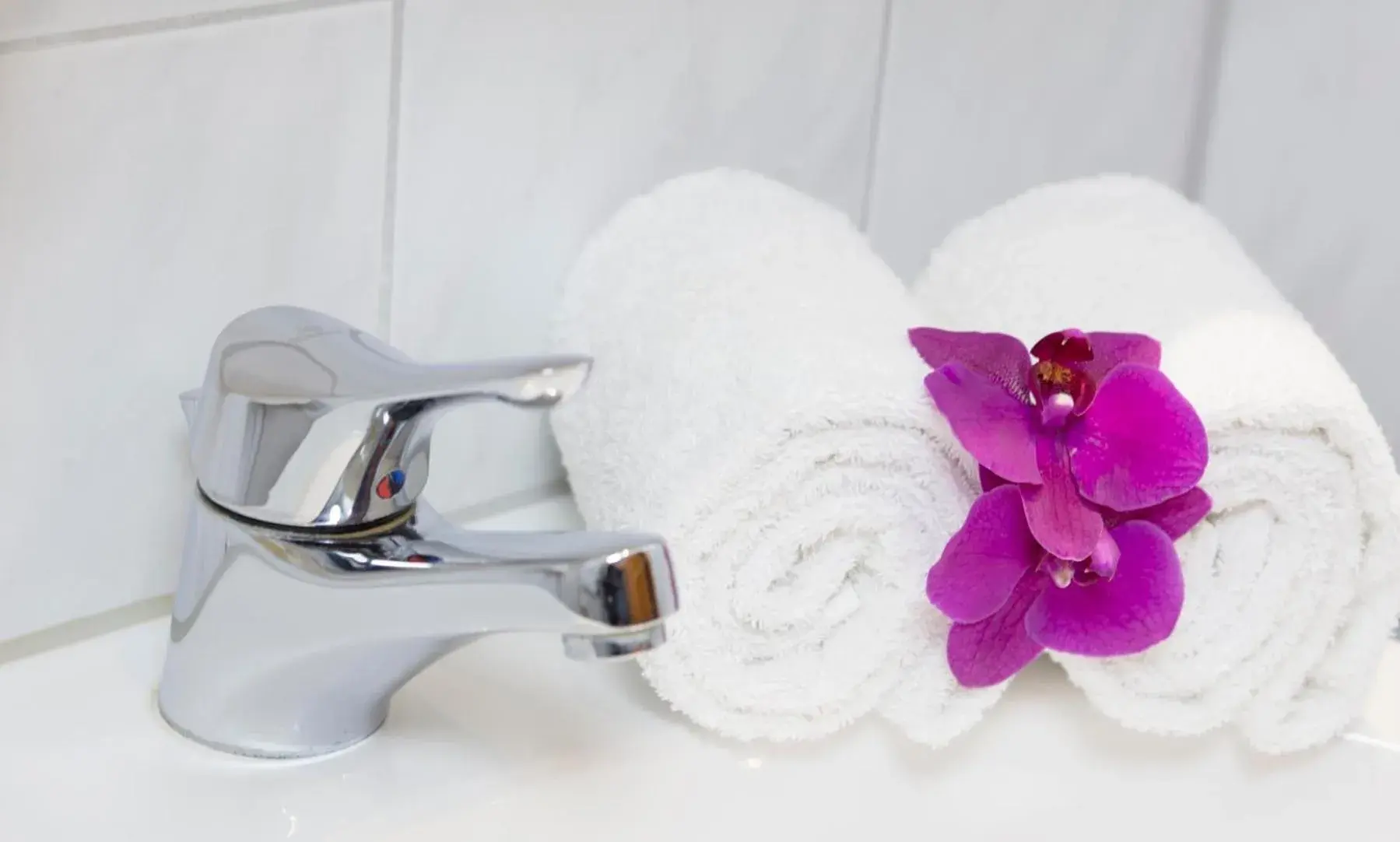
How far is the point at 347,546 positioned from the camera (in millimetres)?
423

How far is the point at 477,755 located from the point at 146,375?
16 centimetres

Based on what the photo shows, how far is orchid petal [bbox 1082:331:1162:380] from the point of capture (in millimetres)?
510

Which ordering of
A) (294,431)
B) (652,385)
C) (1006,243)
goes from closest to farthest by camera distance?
1. (294,431)
2. (652,385)
3. (1006,243)

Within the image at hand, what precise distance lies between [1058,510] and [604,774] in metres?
0.17

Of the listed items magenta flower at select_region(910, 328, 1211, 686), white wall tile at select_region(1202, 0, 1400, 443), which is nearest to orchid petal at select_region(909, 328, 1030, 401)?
magenta flower at select_region(910, 328, 1211, 686)

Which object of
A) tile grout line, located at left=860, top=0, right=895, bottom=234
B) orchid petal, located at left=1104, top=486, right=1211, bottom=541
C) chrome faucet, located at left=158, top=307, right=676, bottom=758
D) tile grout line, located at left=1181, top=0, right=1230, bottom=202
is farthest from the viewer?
tile grout line, located at left=1181, top=0, right=1230, bottom=202

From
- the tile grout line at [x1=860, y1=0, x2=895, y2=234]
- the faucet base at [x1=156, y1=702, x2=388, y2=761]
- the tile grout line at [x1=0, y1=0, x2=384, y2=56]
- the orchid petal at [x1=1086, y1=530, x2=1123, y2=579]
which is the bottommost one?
the faucet base at [x1=156, y1=702, x2=388, y2=761]

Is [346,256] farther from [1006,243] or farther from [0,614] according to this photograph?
[1006,243]

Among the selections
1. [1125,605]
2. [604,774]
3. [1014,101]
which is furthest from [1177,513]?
[1014,101]

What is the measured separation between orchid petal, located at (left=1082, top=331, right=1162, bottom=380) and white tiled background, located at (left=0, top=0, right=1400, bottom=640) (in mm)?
209

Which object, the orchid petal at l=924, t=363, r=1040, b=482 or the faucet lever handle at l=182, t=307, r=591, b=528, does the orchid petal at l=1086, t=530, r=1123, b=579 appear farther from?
the faucet lever handle at l=182, t=307, r=591, b=528

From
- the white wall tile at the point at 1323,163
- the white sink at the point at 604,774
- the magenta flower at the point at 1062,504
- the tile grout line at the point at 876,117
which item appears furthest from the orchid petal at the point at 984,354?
the white wall tile at the point at 1323,163

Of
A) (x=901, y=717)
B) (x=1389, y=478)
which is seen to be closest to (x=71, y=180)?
(x=901, y=717)

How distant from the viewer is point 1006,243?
627 millimetres
